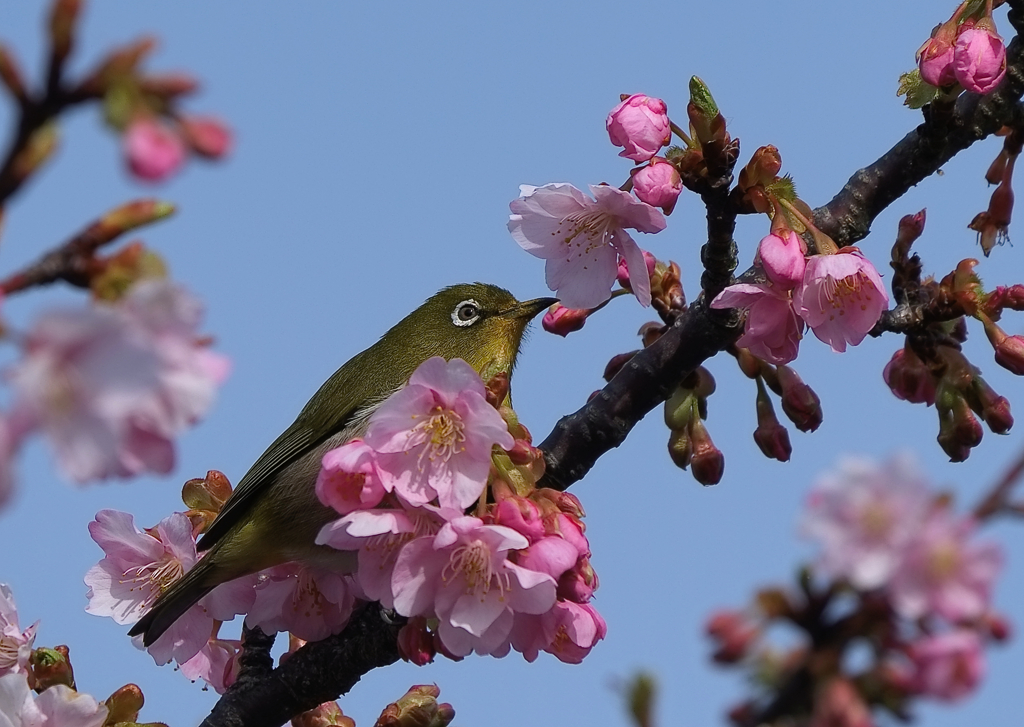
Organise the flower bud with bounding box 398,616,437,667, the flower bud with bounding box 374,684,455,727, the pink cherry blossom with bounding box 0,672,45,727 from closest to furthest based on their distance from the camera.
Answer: the pink cherry blossom with bounding box 0,672,45,727 → the flower bud with bounding box 398,616,437,667 → the flower bud with bounding box 374,684,455,727

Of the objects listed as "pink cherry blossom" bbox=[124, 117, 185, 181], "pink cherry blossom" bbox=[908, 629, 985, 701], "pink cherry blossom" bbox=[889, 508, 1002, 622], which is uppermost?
"pink cherry blossom" bbox=[124, 117, 185, 181]

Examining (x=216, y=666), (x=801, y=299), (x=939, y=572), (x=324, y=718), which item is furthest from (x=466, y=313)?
(x=939, y=572)

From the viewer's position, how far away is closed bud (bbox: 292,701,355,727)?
416 cm

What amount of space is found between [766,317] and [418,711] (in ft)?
5.37

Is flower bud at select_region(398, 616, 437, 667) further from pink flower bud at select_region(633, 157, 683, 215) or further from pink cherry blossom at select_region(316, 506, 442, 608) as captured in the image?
pink flower bud at select_region(633, 157, 683, 215)

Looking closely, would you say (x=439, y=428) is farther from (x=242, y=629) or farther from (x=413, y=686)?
(x=242, y=629)

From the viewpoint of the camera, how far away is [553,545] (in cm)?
331

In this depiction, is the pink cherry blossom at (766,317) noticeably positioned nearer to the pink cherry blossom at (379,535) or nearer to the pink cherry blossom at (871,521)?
the pink cherry blossom at (379,535)

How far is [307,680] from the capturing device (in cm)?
416

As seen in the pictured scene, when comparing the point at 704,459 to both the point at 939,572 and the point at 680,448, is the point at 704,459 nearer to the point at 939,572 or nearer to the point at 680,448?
the point at 680,448

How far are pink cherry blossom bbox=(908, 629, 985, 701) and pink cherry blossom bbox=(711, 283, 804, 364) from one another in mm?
2254

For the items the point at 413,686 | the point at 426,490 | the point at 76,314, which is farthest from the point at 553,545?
the point at 76,314

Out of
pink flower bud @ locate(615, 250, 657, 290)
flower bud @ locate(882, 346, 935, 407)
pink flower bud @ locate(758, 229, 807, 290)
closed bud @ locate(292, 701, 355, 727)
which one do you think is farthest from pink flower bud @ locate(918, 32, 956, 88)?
closed bud @ locate(292, 701, 355, 727)

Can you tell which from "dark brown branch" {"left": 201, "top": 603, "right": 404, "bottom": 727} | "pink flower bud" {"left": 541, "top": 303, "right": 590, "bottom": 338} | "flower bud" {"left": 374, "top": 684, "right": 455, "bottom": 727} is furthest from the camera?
"pink flower bud" {"left": 541, "top": 303, "right": 590, "bottom": 338}
